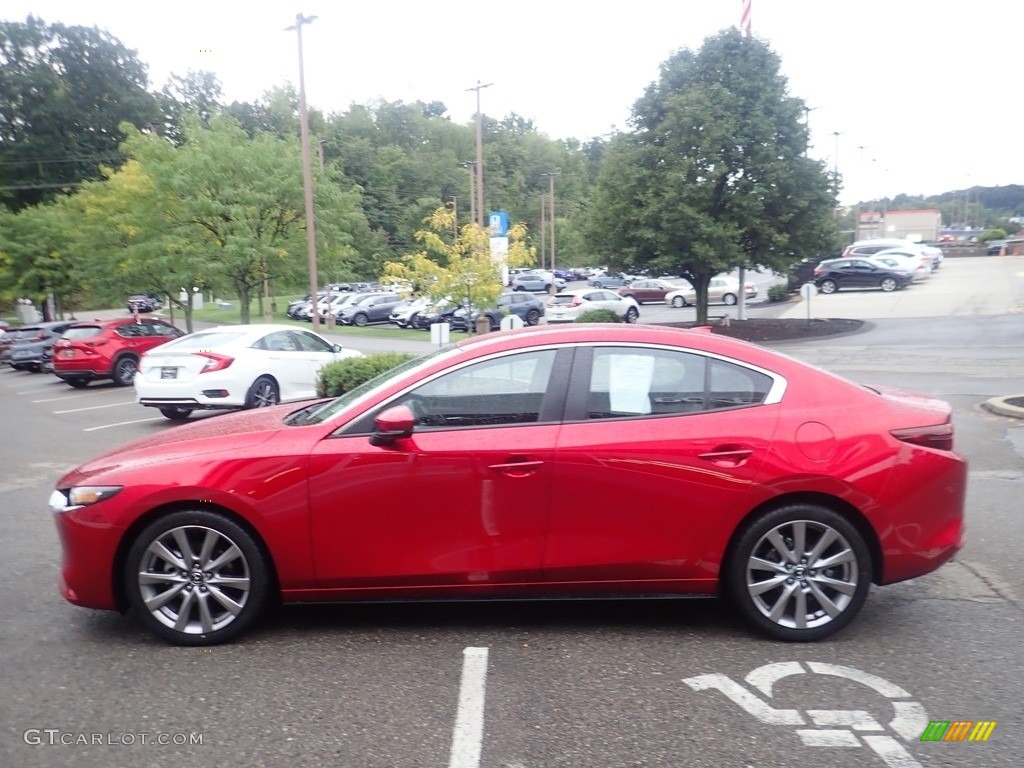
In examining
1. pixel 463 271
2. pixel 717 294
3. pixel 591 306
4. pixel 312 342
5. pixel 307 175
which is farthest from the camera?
pixel 717 294

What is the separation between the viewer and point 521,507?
463cm

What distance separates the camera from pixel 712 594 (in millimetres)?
4793

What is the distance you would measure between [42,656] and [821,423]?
410cm

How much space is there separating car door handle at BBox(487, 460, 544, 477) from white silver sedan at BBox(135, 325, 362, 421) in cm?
969

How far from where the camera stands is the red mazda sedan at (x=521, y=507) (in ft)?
15.2

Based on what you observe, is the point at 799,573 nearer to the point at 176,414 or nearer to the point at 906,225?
the point at 176,414

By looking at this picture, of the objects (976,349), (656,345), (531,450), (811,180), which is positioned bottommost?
(976,349)

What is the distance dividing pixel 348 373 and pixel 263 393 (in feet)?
9.60

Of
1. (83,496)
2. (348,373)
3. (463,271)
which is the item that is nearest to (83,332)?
(463,271)

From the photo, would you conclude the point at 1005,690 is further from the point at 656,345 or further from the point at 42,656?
the point at 42,656

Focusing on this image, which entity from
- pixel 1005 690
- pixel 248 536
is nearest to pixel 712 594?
pixel 1005 690

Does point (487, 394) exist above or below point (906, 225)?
below

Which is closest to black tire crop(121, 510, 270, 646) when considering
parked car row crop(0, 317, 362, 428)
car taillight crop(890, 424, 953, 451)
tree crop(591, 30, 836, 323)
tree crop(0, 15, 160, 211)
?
car taillight crop(890, 424, 953, 451)

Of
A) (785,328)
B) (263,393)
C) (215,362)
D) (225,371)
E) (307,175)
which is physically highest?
(307,175)
